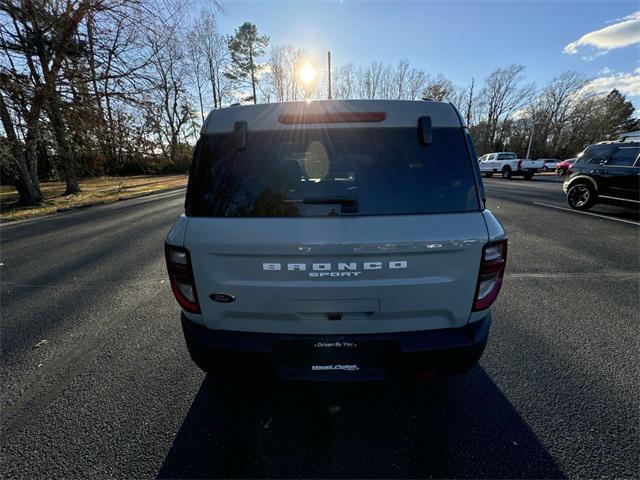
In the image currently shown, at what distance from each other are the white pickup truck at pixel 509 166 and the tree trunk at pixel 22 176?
96.6 feet

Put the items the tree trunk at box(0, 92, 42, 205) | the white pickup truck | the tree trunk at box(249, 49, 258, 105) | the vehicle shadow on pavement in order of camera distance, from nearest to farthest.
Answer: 1. the vehicle shadow on pavement
2. the tree trunk at box(0, 92, 42, 205)
3. the white pickup truck
4. the tree trunk at box(249, 49, 258, 105)

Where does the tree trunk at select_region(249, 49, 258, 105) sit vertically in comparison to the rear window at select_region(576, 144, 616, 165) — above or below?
above

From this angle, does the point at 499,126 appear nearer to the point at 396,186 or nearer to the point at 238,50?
the point at 238,50

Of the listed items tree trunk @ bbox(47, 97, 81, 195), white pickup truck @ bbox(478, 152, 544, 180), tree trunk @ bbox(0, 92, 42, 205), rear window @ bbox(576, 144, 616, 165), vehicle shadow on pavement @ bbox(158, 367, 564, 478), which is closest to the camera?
vehicle shadow on pavement @ bbox(158, 367, 564, 478)

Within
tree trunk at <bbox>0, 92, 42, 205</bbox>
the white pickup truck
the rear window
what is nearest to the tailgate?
the rear window

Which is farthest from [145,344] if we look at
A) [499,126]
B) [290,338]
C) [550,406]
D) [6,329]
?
[499,126]

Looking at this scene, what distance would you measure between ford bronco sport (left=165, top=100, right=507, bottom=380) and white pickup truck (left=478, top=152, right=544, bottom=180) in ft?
85.5

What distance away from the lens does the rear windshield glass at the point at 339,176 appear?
5.55ft

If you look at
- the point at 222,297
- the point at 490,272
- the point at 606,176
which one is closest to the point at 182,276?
the point at 222,297

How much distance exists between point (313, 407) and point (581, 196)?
1079 cm

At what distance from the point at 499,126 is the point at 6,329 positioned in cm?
6822

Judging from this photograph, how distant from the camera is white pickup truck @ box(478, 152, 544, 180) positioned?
22.7 m

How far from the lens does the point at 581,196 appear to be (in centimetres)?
902

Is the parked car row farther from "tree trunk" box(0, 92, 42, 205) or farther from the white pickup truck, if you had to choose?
"tree trunk" box(0, 92, 42, 205)
